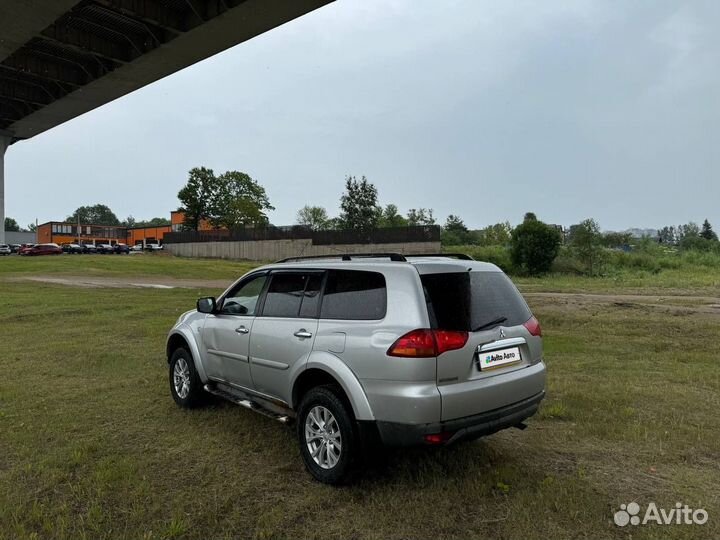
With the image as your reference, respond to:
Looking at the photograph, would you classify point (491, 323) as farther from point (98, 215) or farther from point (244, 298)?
point (98, 215)

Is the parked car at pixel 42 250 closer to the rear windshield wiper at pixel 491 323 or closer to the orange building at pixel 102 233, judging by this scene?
the orange building at pixel 102 233

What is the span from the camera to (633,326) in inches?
422

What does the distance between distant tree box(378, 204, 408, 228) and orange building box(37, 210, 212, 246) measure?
2807cm

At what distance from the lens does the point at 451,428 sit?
3.25 meters

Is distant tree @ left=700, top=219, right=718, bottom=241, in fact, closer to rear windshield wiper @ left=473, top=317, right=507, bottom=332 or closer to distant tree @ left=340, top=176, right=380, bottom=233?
distant tree @ left=340, top=176, right=380, bottom=233

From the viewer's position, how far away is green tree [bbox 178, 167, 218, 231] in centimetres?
7919

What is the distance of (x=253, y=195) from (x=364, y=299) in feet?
279

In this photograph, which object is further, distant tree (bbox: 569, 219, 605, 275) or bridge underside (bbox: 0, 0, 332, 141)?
distant tree (bbox: 569, 219, 605, 275)

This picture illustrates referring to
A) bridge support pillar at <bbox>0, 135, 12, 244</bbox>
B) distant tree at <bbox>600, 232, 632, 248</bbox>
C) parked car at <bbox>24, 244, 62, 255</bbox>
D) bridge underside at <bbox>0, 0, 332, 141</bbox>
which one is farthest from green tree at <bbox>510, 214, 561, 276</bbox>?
bridge support pillar at <bbox>0, 135, 12, 244</bbox>

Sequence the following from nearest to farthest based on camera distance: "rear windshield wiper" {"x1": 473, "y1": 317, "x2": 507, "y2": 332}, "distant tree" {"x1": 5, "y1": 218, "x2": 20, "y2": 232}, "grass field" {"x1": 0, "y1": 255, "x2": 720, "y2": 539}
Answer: "grass field" {"x1": 0, "y1": 255, "x2": 720, "y2": 539}, "rear windshield wiper" {"x1": 473, "y1": 317, "x2": 507, "y2": 332}, "distant tree" {"x1": 5, "y1": 218, "x2": 20, "y2": 232}

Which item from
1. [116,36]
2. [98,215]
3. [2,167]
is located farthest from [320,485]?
[98,215]

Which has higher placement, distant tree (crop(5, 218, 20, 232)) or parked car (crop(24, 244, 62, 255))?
distant tree (crop(5, 218, 20, 232))

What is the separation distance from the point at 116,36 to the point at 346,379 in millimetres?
23981

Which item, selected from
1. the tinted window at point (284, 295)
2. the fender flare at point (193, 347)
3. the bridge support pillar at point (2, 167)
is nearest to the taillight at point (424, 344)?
the tinted window at point (284, 295)
